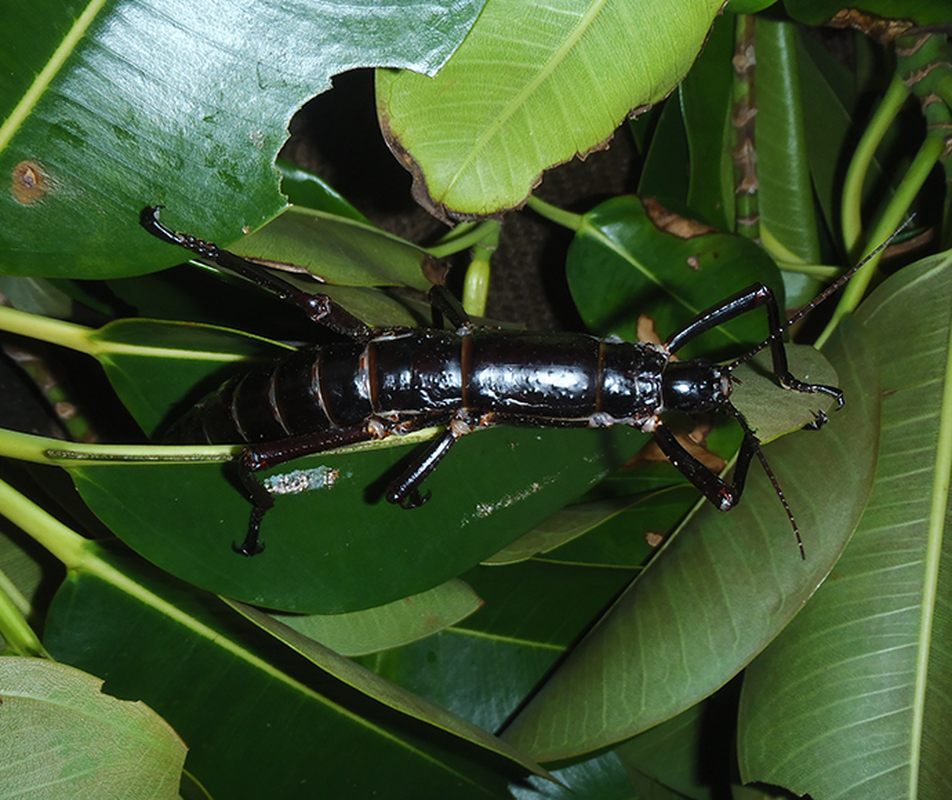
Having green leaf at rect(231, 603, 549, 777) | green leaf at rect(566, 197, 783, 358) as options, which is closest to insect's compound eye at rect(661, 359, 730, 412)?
green leaf at rect(566, 197, 783, 358)

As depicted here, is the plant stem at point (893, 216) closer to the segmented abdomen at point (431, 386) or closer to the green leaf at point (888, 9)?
the green leaf at point (888, 9)

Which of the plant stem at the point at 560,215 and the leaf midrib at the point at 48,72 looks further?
the plant stem at the point at 560,215

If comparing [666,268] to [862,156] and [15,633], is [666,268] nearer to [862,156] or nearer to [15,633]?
[862,156]

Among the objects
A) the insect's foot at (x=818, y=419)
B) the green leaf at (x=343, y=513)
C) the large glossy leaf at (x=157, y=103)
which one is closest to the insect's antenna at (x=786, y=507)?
the insect's foot at (x=818, y=419)

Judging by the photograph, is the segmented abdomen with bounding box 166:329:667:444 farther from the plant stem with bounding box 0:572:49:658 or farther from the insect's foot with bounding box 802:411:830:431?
the plant stem with bounding box 0:572:49:658

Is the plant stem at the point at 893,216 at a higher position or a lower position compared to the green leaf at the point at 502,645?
Result: higher

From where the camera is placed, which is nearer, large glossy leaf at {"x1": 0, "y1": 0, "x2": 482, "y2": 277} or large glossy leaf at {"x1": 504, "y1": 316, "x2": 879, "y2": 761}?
large glossy leaf at {"x1": 0, "y1": 0, "x2": 482, "y2": 277}
